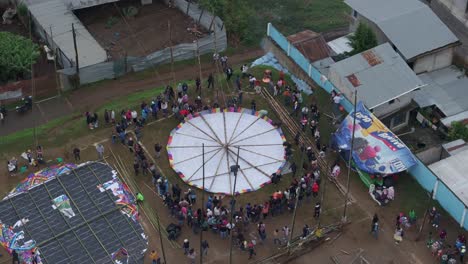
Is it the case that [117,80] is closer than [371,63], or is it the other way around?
[371,63]

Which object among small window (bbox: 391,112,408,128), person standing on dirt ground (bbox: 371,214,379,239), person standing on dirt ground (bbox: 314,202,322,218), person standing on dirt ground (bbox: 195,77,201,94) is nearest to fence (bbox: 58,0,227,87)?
person standing on dirt ground (bbox: 195,77,201,94)

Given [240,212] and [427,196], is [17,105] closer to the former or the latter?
[240,212]

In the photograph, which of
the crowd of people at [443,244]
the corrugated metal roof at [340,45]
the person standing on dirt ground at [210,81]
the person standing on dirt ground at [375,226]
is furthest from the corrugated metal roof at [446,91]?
the person standing on dirt ground at [210,81]

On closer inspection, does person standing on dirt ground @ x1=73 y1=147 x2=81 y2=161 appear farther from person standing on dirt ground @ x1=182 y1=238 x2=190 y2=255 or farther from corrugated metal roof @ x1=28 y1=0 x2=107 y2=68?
person standing on dirt ground @ x1=182 y1=238 x2=190 y2=255

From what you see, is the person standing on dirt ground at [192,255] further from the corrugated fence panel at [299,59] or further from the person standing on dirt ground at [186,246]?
the corrugated fence panel at [299,59]

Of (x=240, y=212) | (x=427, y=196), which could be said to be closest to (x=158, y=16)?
(x=240, y=212)

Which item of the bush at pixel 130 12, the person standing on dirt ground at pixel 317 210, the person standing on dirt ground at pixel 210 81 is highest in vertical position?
the bush at pixel 130 12
